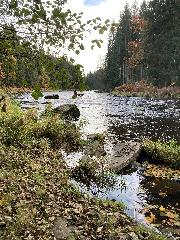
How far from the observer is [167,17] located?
167ft

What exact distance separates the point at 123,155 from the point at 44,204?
5.39m

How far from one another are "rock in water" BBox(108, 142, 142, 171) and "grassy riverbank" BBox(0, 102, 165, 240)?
5.19 feet

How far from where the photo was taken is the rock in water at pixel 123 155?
1104cm

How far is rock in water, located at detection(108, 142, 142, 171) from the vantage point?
11.0 meters

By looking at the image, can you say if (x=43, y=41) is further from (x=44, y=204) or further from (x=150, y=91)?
(x=150, y=91)

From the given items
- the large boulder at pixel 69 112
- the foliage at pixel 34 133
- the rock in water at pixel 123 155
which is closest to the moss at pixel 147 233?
the rock in water at pixel 123 155

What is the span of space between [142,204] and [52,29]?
6247mm

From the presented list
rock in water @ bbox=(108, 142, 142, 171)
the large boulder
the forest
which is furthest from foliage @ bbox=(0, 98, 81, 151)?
the large boulder

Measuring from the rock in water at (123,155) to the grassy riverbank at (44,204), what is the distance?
1.58m

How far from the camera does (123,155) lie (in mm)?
11969

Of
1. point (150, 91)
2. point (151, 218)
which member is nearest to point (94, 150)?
point (151, 218)

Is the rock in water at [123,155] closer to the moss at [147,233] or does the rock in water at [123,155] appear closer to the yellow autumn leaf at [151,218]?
the yellow autumn leaf at [151,218]

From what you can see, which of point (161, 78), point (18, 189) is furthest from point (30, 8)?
point (161, 78)

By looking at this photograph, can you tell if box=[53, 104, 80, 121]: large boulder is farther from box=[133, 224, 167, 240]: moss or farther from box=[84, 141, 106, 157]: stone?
box=[133, 224, 167, 240]: moss
